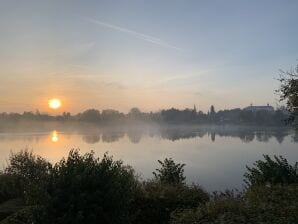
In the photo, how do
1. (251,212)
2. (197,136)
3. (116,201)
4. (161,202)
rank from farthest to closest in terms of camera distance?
(197,136), (161,202), (251,212), (116,201)

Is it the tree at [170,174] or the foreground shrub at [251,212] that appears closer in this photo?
the foreground shrub at [251,212]

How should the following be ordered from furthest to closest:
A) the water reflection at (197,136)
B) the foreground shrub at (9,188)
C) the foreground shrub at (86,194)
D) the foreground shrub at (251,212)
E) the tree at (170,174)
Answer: the water reflection at (197,136), the foreground shrub at (9,188), the tree at (170,174), the foreground shrub at (251,212), the foreground shrub at (86,194)

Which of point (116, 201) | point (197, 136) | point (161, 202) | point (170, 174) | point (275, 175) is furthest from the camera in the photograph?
point (197, 136)

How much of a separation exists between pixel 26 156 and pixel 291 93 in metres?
15.8

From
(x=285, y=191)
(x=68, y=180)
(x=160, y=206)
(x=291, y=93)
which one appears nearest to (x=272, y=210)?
(x=285, y=191)

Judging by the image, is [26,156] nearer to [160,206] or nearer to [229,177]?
[160,206]

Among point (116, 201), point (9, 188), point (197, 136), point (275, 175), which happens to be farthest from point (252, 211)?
point (197, 136)

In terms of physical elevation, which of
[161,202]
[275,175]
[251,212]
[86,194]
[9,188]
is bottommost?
[9,188]

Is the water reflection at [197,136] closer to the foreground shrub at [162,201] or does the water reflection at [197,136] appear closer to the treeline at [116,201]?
the foreground shrub at [162,201]

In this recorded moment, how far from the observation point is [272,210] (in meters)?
10.6

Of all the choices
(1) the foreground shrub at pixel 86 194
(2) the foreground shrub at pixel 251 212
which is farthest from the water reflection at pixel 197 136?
(1) the foreground shrub at pixel 86 194

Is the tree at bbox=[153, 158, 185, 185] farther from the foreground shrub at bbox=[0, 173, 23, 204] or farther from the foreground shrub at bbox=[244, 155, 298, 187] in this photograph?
the foreground shrub at bbox=[0, 173, 23, 204]

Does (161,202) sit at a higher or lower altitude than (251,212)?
lower

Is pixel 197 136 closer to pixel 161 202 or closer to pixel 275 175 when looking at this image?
pixel 275 175
